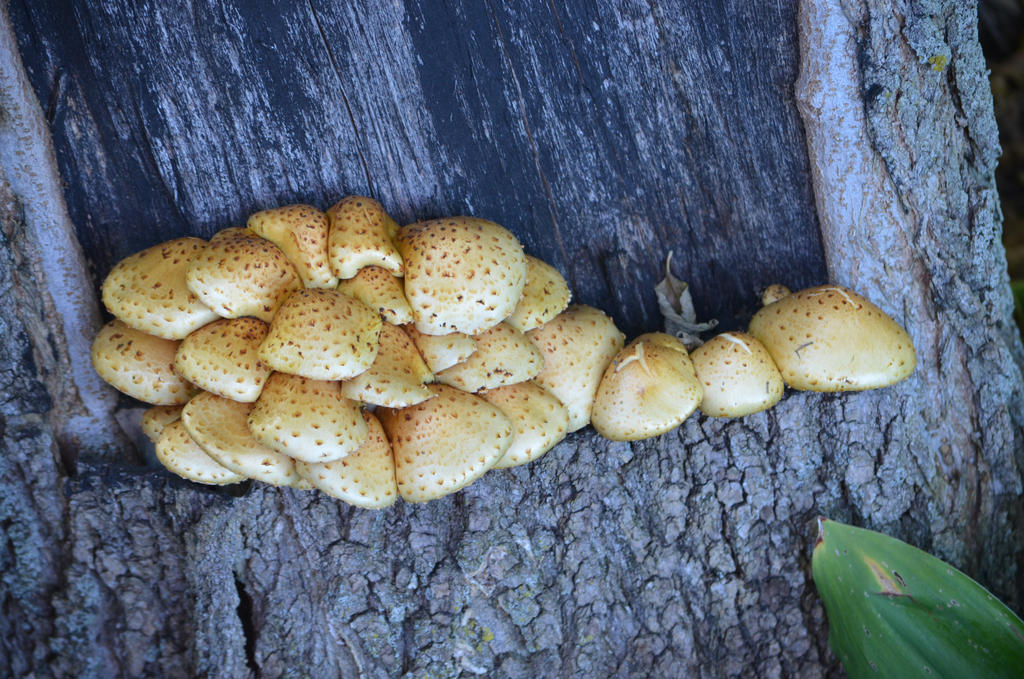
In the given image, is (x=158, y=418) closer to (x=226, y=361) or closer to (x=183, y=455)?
(x=183, y=455)

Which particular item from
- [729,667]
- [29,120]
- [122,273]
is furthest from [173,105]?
[729,667]

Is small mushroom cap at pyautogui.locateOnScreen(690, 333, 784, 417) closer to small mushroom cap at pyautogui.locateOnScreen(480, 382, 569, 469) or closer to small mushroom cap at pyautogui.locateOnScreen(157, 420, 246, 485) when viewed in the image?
small mushroom cap at pyautogui.locateOnScreen(480, 382, 569, 469)

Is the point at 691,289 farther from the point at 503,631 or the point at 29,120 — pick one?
the point at 29,120

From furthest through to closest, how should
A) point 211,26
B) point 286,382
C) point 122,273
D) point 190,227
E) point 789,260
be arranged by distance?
point 789,260, point 190,227, point 211,26, point 122,273, point 286,382

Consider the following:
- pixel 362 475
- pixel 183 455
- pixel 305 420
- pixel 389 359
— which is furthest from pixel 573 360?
pixel 183 455

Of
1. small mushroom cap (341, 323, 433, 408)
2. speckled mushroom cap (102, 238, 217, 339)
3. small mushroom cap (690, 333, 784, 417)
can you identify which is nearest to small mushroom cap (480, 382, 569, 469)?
small mushroom cap (341, 323, 433, 408)

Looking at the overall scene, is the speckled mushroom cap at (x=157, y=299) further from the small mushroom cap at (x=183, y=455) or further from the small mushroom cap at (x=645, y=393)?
the small mushroom cap at (x=645, y=393)
